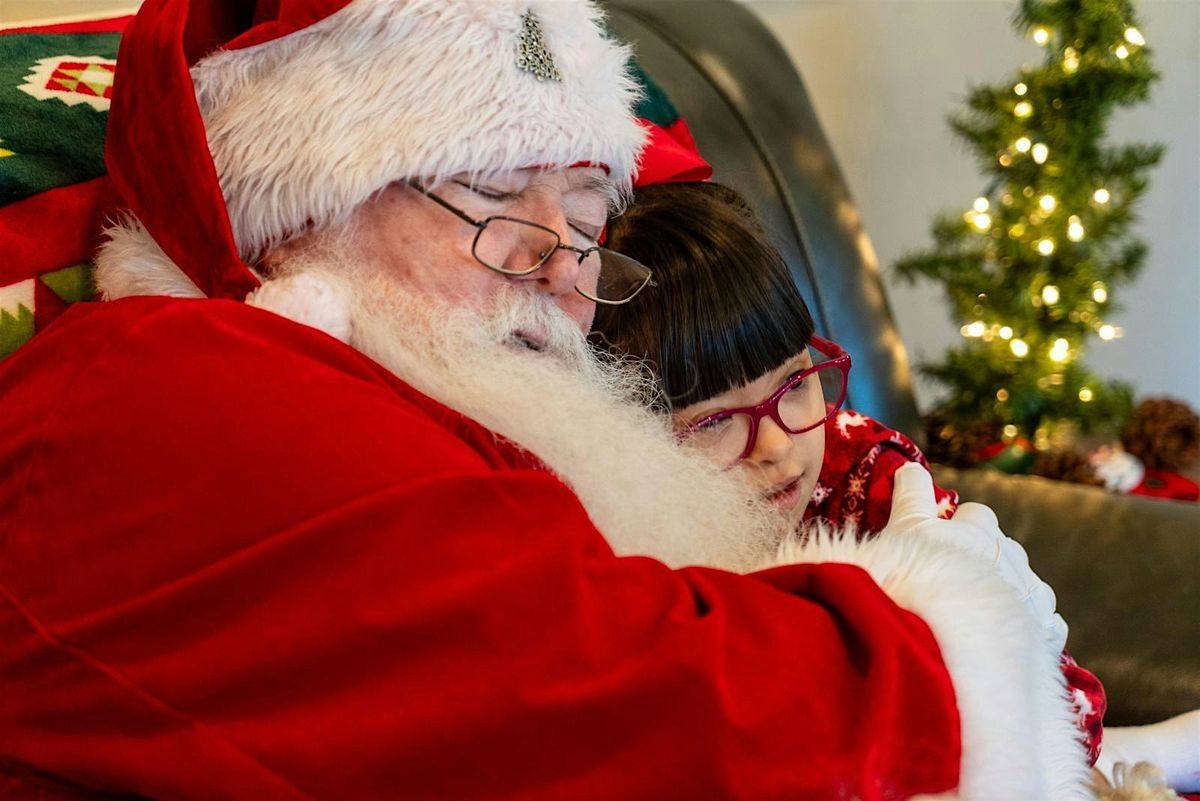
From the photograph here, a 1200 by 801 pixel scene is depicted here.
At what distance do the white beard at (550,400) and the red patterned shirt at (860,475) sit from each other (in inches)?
12.8

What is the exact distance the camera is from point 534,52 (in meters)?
0.98

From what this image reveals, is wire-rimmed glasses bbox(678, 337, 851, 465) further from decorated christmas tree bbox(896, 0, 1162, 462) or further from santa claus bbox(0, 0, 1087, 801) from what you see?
decorated christmas tree bbox(896, 0, 1162, 462)

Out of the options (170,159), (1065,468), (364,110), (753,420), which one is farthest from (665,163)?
(1065,468)

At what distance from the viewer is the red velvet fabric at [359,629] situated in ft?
2.18

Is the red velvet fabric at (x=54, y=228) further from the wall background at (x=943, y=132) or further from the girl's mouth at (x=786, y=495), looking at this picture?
the wall background at (x=943, y=132)

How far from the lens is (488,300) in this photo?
0.96 m

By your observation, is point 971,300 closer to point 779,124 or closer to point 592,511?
point 779,124

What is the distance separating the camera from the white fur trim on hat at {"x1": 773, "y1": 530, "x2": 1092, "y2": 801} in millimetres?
715

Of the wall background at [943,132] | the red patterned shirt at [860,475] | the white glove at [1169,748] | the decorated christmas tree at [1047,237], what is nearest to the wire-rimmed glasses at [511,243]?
the red patterned shirt at [860,475]

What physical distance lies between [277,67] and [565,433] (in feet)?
1.27

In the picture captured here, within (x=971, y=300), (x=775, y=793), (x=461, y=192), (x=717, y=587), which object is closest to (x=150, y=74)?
(x=461, y=192)

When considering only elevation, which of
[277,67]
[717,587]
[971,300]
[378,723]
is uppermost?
[971,300]

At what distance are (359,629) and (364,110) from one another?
1.48 feet

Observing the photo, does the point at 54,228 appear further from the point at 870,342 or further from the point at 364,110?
the point at 870,342
